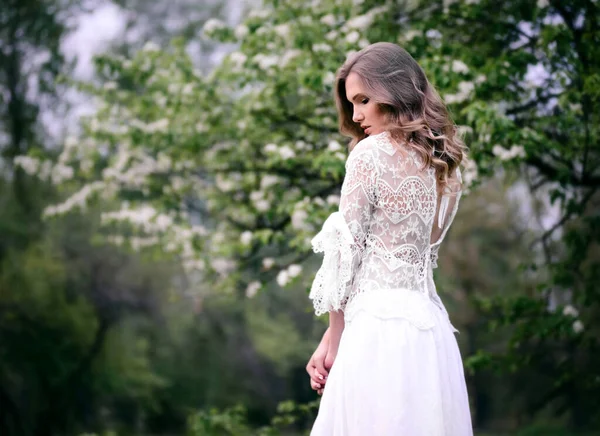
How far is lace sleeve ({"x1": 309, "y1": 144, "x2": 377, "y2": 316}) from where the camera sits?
204 centimetres

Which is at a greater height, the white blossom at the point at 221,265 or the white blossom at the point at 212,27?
the white blossom at the point at 212,27

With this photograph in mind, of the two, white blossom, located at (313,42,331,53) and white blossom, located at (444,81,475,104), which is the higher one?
white blossom, located at (313,42,331,53)

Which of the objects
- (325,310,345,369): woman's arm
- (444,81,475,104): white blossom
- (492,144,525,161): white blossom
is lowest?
(325,310,345,369): woman's arm

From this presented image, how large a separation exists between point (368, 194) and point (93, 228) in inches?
432

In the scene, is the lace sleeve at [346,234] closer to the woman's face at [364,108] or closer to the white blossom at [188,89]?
the woman's face at [364,108]

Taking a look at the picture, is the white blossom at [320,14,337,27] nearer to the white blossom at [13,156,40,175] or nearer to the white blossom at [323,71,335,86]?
the white blossom at [323,71,335,86]

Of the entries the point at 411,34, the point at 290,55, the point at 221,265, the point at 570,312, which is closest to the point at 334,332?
the point at 411,34

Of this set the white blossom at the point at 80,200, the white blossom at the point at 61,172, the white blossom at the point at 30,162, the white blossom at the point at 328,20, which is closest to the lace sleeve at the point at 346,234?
the white blossom at the point at 328,20

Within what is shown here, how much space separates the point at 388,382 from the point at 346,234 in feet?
1.36

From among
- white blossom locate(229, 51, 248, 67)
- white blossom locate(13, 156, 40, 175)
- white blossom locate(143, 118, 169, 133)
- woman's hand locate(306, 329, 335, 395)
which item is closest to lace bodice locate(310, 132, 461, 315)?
woman's hand locate(306, 329, 335, 395)

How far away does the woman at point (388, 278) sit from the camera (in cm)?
202

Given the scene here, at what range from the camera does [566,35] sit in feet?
13.0

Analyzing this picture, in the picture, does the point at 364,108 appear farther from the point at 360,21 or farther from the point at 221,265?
the point at 221,265

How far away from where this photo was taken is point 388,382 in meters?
2.01
